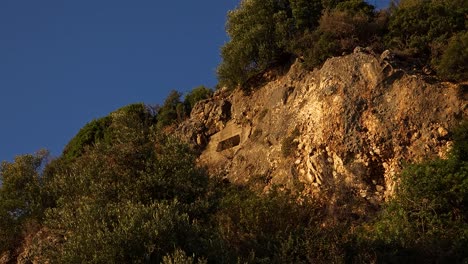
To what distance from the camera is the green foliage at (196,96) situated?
37.7m

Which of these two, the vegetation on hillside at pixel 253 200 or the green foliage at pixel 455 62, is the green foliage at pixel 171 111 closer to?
the vegetation on hillside at pixel 253 200

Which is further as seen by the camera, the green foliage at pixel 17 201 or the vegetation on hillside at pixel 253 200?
the green foliage at pixel 17 201

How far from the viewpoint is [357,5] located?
33.3 m

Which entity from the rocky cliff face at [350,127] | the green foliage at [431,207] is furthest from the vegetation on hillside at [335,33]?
the green foliage at [431,207]

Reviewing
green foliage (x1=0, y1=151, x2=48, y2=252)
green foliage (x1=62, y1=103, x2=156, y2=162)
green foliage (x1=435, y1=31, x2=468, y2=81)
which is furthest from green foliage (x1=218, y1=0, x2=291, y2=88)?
green foliage (x1=0, y1=151, x2=48, y2=252)

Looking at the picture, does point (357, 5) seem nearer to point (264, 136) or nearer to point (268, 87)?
point (268, 87)

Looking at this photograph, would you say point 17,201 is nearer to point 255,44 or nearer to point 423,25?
point 255,44

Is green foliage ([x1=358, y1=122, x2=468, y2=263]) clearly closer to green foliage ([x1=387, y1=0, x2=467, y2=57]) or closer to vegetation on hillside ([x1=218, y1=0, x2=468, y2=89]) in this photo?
vegetation on hillside ([x1=218, y1=0, x2=468, y2=89])

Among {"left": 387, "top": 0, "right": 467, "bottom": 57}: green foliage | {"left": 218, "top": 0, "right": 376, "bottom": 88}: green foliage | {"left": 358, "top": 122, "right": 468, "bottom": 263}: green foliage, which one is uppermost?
{"left": 218, "top": 0, "right": 376, "bottom": 88}: green foliage

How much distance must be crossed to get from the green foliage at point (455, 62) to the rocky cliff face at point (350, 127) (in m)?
0.54

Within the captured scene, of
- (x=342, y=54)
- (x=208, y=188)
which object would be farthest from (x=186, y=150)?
(x=342, y=54)

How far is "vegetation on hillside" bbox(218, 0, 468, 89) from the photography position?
94.4 feet

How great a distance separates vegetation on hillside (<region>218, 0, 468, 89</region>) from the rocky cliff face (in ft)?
4.98

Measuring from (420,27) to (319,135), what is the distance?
716 cm
